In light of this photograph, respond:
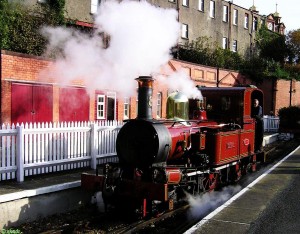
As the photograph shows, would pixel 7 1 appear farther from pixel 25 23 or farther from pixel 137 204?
pixel 137 204

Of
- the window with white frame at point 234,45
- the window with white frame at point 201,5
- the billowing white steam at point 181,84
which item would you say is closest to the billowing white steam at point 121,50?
the billowing white steam at point 181,84

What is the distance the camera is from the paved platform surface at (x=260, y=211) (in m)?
5.49

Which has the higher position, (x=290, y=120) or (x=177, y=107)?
(x=177, y=107)

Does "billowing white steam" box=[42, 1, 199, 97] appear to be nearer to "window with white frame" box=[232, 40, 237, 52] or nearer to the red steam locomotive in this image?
the red steam locomotive

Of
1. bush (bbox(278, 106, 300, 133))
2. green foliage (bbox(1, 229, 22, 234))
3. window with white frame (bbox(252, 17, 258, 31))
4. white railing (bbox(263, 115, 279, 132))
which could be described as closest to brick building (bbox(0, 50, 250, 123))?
green foliage (bbox(1, 229, 22, 234))

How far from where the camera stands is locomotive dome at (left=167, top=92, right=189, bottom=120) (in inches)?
284

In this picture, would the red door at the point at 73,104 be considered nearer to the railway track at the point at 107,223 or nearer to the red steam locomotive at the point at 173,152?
the red steam locomotive at the point at 173,152

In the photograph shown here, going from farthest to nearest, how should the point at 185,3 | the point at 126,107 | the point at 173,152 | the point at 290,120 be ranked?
the point at 185,3
the point at 290,120
the point at 126,107
the point at 173,152

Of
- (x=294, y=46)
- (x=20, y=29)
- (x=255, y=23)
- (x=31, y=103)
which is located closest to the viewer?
(x=31, y=103)

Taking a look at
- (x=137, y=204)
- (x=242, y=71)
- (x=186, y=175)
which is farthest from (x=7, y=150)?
(x=242, y=71)

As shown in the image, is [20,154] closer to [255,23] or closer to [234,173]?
[234,173]

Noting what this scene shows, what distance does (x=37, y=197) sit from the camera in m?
6.54

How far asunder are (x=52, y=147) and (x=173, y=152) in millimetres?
2836

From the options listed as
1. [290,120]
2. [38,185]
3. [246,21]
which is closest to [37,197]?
[38,185]
